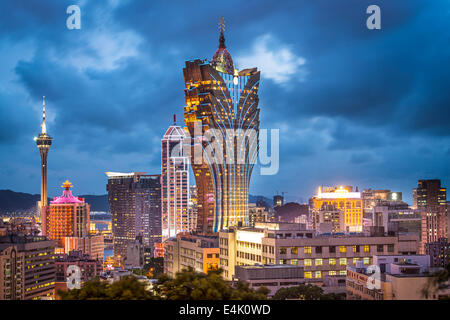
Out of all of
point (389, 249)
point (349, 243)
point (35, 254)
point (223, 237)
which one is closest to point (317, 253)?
point (349, 243)

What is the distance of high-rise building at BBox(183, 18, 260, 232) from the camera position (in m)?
137

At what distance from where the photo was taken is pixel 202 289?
29391 mm

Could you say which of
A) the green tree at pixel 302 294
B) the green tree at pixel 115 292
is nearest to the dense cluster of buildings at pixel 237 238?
the green tree at pixel 302 294

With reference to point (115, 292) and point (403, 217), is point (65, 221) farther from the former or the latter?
point (115, 292)

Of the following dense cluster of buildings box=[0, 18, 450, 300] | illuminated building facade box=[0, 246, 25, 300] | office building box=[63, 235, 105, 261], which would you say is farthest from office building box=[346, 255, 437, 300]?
office building box=[63, 235, 105, 261]

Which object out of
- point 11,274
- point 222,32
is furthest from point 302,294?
point 222,32

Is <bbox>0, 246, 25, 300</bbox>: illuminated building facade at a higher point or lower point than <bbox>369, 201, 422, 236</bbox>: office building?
lower

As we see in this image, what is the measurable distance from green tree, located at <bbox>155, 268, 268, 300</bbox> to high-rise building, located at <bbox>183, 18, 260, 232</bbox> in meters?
104

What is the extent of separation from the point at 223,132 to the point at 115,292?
4318 inches

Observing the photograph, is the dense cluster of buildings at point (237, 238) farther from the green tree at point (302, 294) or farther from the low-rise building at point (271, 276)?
the green tree at point (302, 294)

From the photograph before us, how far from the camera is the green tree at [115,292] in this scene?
2786 cm

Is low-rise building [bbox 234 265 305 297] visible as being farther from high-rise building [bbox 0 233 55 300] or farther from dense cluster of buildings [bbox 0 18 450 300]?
high-rise building [bbox 0 233 55 300]

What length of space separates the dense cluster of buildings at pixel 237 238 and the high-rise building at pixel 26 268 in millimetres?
195
